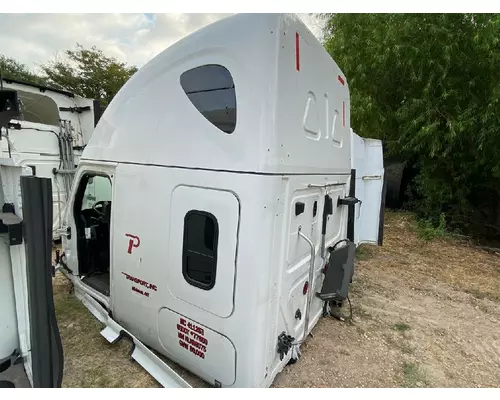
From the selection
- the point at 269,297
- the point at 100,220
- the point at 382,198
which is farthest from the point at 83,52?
the point at 269,297

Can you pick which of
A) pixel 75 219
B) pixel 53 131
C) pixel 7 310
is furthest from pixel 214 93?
pixel 53 131

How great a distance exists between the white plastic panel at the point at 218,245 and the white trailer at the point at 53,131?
13.5 ft

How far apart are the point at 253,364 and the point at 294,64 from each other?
2107 millimetres

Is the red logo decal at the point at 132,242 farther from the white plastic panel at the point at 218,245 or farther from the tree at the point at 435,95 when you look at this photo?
the tree at the point at 435,95

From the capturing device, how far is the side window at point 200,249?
220 cm

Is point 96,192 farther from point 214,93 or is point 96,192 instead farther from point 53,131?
point 214,93

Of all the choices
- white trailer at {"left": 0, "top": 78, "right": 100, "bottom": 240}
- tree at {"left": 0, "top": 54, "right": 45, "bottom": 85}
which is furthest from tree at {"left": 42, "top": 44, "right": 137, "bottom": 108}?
white trailer at {"left": 0, "top": 78, "right": 100, "bottom": 240}

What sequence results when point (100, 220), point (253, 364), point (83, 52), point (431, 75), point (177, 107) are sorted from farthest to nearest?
1. point (83, 52)
2. point (431, 75)
3. point (100, 220)
4. point (177, 107)
5. point (253, 364)

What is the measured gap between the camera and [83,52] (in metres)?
18.4

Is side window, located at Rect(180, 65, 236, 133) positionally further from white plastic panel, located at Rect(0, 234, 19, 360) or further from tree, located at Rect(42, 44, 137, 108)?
tree, located at Rect(42, 44, 137, 108)

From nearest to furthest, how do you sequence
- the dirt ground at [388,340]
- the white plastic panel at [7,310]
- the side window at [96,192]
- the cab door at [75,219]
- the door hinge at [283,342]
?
the white plastic panel at [7,310] → the door hinge at [283,342] → the dirt ground at [388,340] → the cab door at [75,219] → the side window at [96,192]

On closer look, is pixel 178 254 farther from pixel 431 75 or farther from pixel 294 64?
pixel 431 75

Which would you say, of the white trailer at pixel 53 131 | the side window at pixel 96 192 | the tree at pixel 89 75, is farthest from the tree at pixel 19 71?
the side window at pixel 96 192

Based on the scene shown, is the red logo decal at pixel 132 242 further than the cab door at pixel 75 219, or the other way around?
the cab door at pixel 75 219
